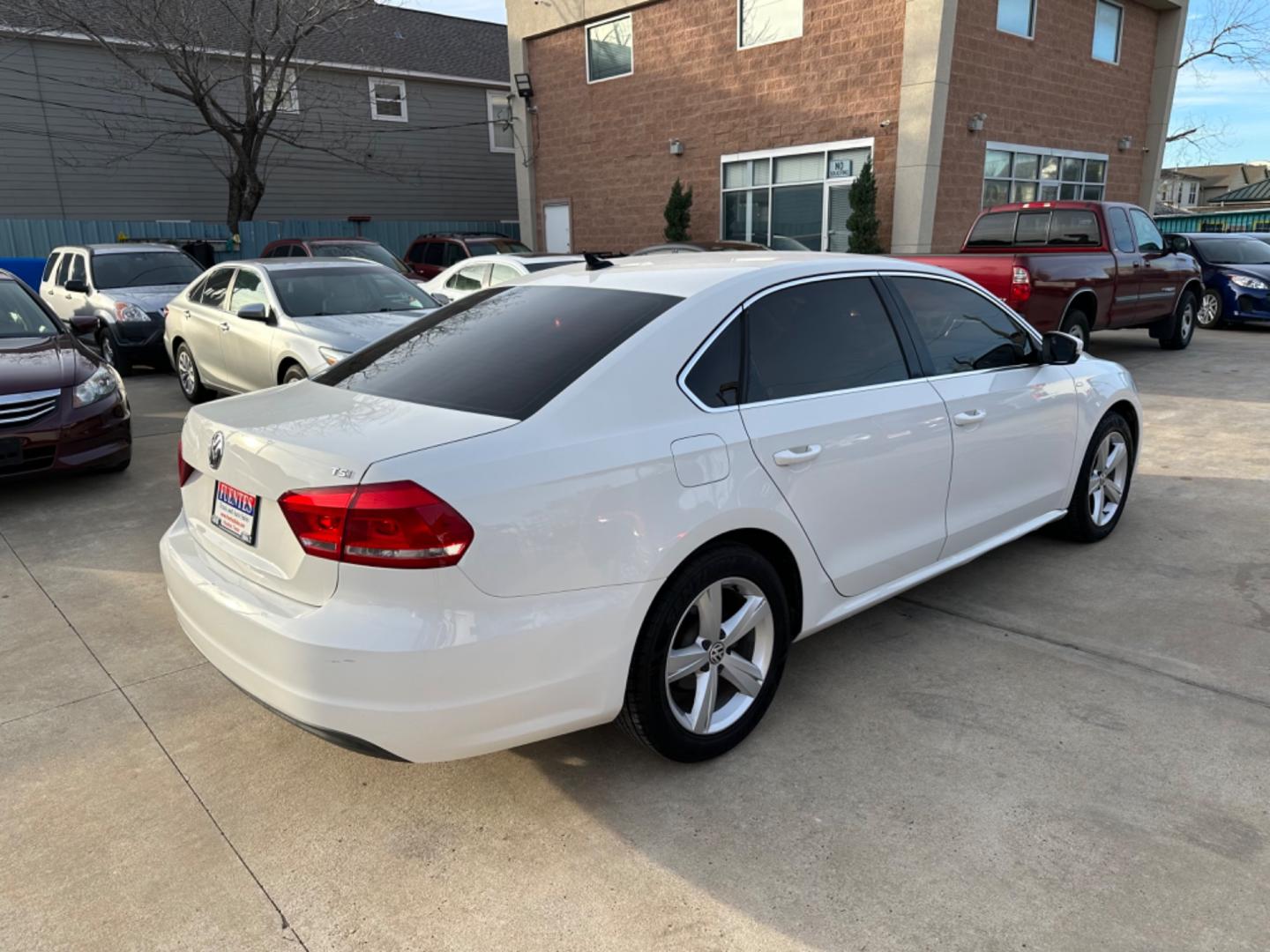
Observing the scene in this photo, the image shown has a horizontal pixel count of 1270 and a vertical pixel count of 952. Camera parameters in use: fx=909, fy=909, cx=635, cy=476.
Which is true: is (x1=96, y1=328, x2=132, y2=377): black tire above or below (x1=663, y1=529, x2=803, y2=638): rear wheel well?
below

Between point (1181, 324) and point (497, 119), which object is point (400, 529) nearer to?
point (1181, 324)

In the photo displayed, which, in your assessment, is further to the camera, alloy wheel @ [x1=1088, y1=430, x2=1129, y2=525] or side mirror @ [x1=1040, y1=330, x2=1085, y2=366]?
alloy wheel @ [x1=1088, y1=430, x2=1129, y2=525]

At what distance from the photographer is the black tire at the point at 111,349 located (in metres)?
10.7

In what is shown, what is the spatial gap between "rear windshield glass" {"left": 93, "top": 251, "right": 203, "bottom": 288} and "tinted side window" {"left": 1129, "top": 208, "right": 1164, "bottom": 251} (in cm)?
1189

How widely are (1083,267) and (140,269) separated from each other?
11.4m

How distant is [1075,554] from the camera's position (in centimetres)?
488

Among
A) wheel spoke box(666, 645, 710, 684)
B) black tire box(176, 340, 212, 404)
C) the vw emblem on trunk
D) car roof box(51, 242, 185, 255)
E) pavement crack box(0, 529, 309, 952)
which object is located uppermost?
car roof box(51, 242, 185, 255)

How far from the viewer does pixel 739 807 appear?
9.23 ft

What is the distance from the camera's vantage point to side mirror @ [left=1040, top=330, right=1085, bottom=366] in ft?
14.0

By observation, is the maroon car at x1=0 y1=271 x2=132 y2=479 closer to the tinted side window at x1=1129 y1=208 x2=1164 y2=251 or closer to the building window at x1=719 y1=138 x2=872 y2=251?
the tinted side window at x1=1129 y1=208 x2=1164 y2=251

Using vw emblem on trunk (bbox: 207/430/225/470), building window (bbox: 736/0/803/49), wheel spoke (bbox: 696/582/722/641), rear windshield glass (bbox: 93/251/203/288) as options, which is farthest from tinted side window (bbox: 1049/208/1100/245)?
rear windshield glass (bbox: 93/251/203/288)

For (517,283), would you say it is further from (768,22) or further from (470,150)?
(470,150)

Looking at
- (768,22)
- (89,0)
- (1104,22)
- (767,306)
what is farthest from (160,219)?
(767,306)

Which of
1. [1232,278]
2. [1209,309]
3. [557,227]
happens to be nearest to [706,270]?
[1232,278]
